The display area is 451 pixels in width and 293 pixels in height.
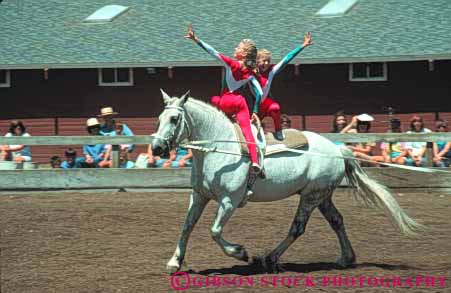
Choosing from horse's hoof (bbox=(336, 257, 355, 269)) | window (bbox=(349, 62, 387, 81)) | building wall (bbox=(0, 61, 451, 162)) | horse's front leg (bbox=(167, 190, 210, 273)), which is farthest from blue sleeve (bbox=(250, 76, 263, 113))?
window (bbox=(349, 62, 387, 81))

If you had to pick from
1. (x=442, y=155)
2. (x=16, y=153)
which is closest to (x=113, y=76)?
(x=16, y=153)

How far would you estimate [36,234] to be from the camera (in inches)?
410

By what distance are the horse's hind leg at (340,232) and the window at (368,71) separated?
515 inches

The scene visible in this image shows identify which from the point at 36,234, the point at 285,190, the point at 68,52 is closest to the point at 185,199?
the point at 36,234

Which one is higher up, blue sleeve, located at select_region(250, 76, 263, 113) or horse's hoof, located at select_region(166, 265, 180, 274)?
blue sleeve, located at select_region(250, 76, 263, 113)

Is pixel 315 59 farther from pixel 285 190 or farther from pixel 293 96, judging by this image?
pixel 285 190

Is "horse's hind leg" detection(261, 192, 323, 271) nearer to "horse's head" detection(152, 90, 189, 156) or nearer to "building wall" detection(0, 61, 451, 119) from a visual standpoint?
"horse's head" detection(152, 90, 189, 156)

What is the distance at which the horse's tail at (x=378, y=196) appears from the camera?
9.05m

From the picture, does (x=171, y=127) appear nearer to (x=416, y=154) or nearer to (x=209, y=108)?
(x=209, y=108)

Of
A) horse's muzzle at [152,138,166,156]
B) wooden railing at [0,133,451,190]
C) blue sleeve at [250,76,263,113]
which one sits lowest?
wooden railing at [0,133,451,190]

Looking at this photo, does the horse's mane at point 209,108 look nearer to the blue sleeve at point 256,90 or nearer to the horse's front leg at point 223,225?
the blue sleeve at point 256,90

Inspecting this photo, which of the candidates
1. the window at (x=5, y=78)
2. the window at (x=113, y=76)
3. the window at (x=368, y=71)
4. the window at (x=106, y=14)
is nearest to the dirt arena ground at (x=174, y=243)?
the window at (x=368, y=71)

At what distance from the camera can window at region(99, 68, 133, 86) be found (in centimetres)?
2266

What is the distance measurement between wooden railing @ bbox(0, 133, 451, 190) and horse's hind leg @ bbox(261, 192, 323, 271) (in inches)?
196
